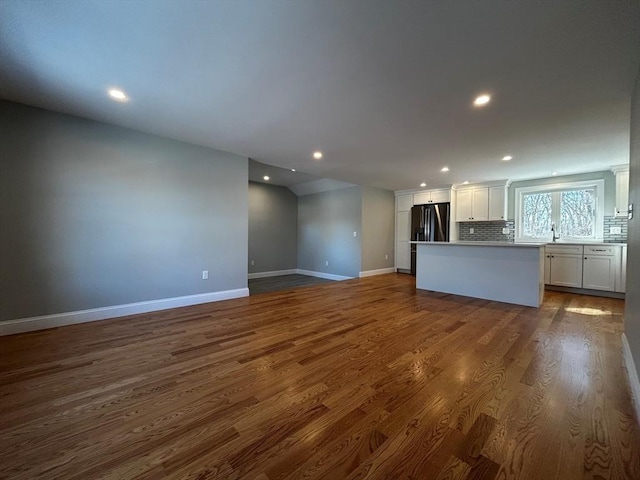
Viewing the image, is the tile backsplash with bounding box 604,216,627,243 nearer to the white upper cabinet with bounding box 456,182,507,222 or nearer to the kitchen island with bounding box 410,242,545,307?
the white upper cabinet with bounding box 456,182,507,222

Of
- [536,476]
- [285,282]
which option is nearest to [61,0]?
[536,476]

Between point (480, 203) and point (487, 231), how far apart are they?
29.5 inches

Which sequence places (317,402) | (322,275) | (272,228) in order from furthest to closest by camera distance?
1. (272,228)
2. (322,275)
3. (317,402)

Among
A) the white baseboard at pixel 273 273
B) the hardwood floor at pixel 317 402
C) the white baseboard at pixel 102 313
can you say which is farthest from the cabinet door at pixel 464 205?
the white baseboard at pixel 102 313

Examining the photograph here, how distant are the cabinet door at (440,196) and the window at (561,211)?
→ 1.41 meters

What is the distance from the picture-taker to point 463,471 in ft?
3.63

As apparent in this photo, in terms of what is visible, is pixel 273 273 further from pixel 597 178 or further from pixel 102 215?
pixel 597 178

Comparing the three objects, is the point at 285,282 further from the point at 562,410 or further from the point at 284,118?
the point at 562,410

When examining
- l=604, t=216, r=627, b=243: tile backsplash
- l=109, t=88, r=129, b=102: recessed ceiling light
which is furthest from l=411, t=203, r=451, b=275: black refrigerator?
l=109, t=88, r=129, b=102: recessed ceiling light

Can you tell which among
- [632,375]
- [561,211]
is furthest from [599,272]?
[632,375]

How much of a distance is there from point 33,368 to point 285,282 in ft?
14.3

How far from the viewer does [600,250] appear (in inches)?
173

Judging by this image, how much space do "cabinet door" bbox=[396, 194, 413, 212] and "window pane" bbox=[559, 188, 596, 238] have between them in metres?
3.09

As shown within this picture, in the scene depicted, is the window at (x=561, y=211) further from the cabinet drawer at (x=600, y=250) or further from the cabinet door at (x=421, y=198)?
the cabinet door at (x=421, y=198)
